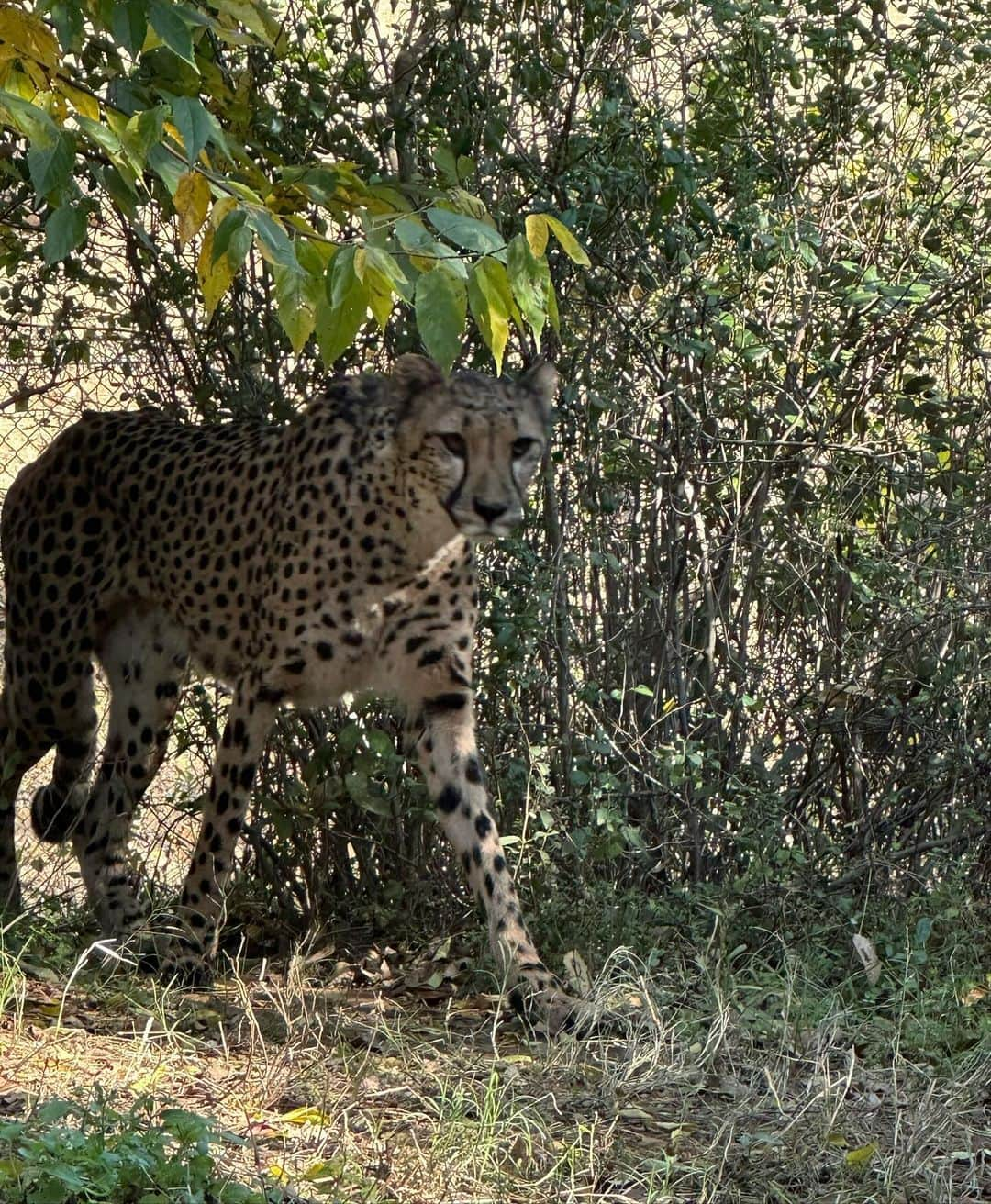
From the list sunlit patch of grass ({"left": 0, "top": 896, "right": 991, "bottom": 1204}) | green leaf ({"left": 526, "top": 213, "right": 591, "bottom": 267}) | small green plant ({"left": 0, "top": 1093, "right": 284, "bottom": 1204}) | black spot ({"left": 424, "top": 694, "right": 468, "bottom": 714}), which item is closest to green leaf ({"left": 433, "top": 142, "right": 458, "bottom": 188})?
green leaf ({"left": 526, "top": 213, "right": 591, "bottom": 267})

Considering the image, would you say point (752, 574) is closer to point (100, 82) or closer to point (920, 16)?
point (920, 16)

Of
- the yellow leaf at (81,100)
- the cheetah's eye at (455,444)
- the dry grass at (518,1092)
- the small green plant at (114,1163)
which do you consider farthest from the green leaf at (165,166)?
the dry grass at (518,1092)

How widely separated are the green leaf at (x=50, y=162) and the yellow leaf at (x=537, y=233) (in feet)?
2.60

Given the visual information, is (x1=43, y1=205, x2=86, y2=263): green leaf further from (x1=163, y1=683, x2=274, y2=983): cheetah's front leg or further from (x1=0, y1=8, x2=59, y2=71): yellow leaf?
(x1=163, y1=683, x2=274, y2=983): cheetah's front leg

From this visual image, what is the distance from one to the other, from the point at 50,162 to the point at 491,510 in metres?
1.60

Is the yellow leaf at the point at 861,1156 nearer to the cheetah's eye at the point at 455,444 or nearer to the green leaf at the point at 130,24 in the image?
the cheetah's eye at the point at 455,444

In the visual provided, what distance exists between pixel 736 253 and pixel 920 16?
0.82 meters

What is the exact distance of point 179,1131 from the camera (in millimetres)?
2947

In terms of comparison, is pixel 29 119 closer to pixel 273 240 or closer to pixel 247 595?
pixel 273 240

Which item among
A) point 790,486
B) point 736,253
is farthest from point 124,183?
point 790,486

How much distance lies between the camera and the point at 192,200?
10.2 ft

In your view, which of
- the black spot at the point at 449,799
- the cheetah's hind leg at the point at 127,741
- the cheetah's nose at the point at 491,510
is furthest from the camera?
the cheetah's hind leg at the point at 127,741

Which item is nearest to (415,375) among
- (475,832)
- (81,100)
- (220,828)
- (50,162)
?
(475,832)

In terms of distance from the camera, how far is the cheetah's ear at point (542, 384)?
4469 mm
